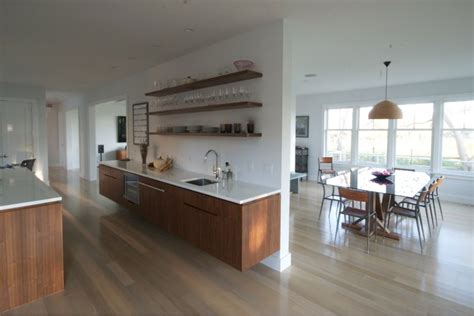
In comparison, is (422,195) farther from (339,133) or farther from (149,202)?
(339,133)

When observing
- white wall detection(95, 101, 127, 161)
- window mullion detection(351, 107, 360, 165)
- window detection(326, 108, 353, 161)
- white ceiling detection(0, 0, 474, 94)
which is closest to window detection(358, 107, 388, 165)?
window mullion detection(351, 107, 360, 165)

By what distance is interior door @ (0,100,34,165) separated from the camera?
639cm

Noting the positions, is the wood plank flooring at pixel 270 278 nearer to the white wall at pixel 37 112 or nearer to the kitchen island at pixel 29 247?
the kitchen island at pixel 29 247

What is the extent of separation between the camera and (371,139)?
7.03 m

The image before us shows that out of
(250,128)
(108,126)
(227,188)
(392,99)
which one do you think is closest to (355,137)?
(392,99)

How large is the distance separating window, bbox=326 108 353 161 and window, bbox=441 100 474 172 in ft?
6.91

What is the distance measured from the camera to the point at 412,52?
3752 mm

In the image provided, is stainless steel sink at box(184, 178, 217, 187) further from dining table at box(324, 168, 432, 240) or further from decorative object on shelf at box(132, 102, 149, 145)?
decorative object on shelf at box(132, 102, 149, 145)

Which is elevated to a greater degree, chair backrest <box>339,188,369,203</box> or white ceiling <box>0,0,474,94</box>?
white ceiling <box>0,0,474,94</box>

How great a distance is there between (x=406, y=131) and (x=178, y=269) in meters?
6.10

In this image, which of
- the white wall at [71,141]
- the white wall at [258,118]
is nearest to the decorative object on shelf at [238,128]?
the white wall at [258,118]

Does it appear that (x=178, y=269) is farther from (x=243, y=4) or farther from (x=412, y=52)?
(x=412, y=52)

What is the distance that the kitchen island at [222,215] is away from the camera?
246cm

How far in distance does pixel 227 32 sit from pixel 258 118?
3.41ft
